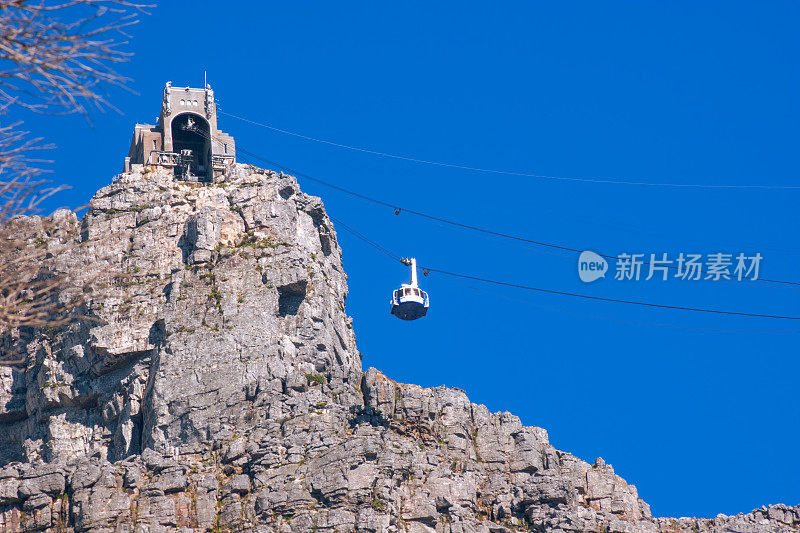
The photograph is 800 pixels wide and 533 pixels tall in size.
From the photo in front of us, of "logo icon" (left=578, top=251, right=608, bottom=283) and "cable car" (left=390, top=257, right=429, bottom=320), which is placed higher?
"logo icon" (left=578, top=251, right=608, bottom=283)

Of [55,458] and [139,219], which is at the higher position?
[139,219]

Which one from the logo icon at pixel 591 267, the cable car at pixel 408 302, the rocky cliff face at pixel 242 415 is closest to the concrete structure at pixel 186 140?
the rocky cliff face at pixel 242 415

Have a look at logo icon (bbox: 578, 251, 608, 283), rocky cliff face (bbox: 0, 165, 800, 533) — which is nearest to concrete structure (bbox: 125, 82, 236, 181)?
rocky cliff face (bbox: 0, 165, 800, 533)

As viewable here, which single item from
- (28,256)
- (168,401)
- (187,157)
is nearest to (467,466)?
(168,401)

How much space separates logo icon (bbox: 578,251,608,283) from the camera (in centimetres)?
8800

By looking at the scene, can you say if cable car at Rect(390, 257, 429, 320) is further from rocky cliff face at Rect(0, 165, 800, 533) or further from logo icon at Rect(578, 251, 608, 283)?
logo icon at Rect(578, 251, 608, 283)

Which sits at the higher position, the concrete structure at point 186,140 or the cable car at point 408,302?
the concrete structure at point 186,140

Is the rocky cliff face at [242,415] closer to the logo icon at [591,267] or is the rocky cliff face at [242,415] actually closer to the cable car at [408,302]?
the cable car at [408,302]

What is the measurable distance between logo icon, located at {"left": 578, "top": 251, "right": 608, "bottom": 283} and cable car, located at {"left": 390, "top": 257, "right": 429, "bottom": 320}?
36.3ft

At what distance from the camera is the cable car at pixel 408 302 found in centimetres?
8538

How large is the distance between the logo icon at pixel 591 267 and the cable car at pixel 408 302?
11075 millimetres

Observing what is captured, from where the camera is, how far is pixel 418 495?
73.1 meters

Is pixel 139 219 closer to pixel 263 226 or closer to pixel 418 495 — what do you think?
pixel 263 226

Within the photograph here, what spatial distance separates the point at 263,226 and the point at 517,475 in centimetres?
2632
